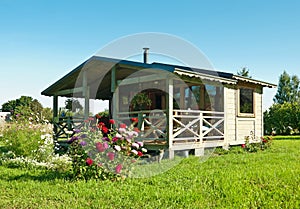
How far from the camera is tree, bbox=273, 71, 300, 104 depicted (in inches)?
1650

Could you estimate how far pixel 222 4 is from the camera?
9.95 m

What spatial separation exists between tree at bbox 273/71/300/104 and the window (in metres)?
34.1

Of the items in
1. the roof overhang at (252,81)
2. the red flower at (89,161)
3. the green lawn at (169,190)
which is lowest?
the green lawn at (169,190)

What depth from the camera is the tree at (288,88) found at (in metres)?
41.9

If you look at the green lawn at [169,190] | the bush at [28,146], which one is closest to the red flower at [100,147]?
the green lawn at [169,190]

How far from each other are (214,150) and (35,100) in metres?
42.2

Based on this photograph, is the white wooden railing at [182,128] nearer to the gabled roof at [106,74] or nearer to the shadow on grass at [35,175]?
the gabled roof at [106,74]

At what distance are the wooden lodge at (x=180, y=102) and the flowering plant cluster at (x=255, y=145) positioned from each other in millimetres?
307

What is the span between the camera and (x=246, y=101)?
37.0 ft

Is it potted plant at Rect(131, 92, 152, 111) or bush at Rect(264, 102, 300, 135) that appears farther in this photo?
bush at Rect(264, 102, 300, 135)

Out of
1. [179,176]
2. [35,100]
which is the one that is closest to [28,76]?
[179,176]

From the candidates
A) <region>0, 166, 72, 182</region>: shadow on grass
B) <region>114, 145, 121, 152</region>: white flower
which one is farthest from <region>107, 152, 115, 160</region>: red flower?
<region>0, 166, 72, 182</region>: shadow on grass

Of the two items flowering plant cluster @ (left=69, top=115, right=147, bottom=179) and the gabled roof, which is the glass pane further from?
flowering plant cluster @ (left=69, top=115, right=147, bottom=179)

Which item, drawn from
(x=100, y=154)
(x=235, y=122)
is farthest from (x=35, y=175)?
(x=235, y=122)
